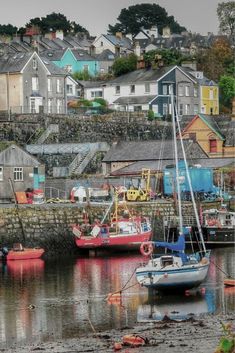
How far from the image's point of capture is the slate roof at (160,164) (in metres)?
84.8

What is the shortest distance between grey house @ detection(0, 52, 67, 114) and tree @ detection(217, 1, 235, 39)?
43.7m

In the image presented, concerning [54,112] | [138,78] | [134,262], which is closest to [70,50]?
[138,78]

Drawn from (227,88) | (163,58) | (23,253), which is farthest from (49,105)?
(23,253)

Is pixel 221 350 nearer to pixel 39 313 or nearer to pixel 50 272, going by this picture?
pixel 39 313

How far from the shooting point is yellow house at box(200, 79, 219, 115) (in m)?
122

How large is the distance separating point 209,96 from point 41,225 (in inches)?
2226

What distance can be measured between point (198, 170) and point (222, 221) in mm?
8981

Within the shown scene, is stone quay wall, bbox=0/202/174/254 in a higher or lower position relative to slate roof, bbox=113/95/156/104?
lower

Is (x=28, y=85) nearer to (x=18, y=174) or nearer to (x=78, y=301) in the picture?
(x=18, y=174)

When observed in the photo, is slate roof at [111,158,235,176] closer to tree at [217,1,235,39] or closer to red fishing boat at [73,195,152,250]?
red fishing boat at [73,195,152,250]

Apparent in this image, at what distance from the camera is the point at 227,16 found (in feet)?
497

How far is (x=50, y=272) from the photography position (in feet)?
194

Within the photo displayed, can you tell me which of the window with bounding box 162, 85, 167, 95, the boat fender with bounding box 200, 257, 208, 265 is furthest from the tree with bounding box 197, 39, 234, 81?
the boat fender with bounding box 200, 257, 208, 265

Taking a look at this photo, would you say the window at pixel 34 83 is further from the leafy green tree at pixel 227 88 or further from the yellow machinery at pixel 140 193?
the yellow machinery at pixel 140 193
